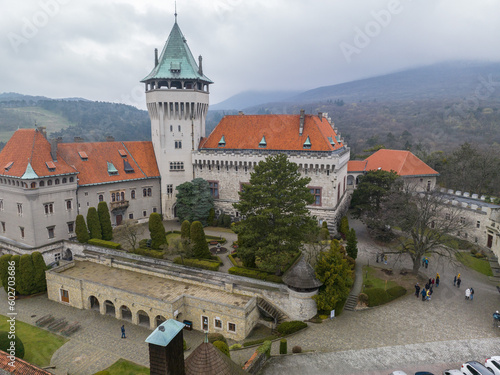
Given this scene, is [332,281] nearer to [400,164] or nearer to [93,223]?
[93,223]

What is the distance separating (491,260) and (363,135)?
100264 millimetres

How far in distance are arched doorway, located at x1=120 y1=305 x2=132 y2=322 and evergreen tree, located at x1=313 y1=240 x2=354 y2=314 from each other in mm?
17054

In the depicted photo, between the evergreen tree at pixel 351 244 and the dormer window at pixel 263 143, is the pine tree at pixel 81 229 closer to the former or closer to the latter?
the dormer window at pixel 263 143

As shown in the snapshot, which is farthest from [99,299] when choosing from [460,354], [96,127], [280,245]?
[96,127]

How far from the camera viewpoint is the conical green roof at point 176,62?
45.9m

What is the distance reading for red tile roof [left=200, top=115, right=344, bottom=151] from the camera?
146 ft

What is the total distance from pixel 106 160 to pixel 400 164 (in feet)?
146

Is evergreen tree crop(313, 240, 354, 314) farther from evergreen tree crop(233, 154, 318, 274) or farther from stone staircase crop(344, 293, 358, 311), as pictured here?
evergreen tree crop(233, 154, 318, 274)

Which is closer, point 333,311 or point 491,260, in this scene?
point 333,311

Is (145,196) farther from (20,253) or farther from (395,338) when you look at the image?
(395,338)

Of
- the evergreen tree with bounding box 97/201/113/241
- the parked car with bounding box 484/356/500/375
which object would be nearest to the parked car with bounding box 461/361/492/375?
the parked car with bounding box 484/356/500/375

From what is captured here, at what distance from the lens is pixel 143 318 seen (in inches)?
1217

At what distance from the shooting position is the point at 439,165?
64375 mm

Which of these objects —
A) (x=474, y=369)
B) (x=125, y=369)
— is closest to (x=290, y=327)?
(x=474, y=369)
